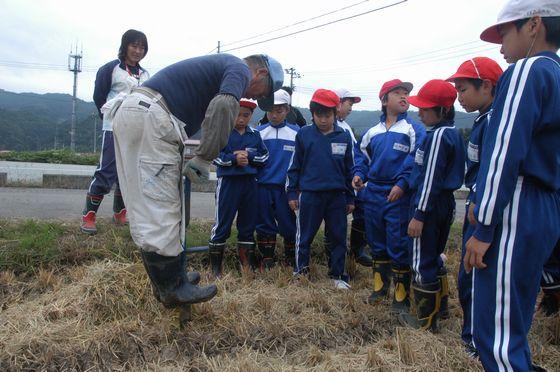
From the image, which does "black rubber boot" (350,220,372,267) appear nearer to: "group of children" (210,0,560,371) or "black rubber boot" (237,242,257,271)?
"group of children" (210,0,560,371)

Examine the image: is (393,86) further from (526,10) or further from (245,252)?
(526,10)

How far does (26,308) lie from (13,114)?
68243 millimetres

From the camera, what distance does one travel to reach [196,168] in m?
2.82

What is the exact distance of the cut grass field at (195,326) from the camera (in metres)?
2.80

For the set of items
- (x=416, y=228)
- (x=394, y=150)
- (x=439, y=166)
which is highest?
(x=394, y=150)

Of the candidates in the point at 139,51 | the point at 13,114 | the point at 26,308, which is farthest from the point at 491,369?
the point at 13,114

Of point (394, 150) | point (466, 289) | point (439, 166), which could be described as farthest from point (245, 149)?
Result: point (466, 289)

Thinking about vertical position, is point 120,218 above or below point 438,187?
below

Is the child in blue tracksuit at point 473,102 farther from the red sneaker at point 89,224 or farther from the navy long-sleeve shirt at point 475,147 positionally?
the red sneaker at point 89,224

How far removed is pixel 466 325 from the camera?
322cm

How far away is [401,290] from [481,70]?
1.87 metres

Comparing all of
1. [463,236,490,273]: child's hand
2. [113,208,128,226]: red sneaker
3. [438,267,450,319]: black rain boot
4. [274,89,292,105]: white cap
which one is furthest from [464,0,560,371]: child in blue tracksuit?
[113,208,128,226]: red sneaker

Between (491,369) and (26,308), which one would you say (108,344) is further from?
(491,369)

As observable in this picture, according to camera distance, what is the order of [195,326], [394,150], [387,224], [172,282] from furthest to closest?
[394,150] → [387,224] → [195,326] → [172,282]
